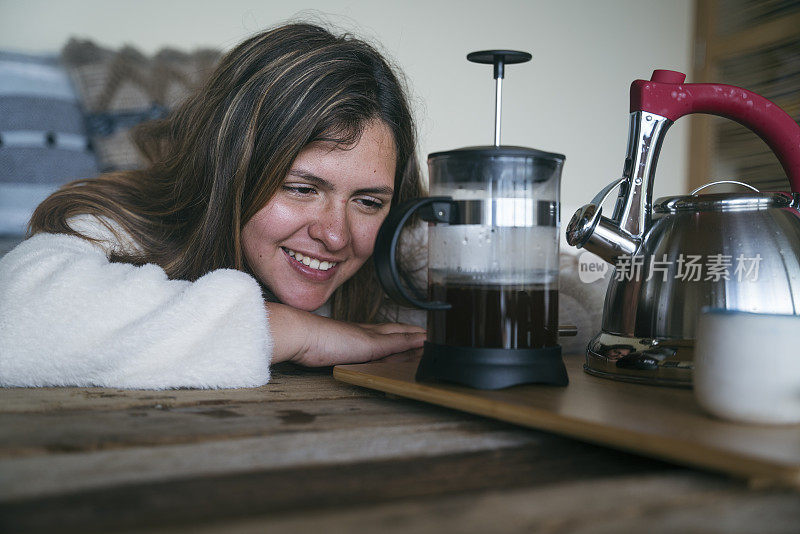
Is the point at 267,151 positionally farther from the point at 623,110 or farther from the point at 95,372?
the point at 623,110

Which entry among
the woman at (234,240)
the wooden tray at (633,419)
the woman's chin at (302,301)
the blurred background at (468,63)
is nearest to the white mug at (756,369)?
the wooden tray at (633,419)

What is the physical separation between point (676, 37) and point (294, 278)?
2.35 meters

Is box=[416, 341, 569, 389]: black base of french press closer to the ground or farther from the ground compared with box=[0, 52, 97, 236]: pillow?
closer to the ground

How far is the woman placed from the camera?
2.47ft

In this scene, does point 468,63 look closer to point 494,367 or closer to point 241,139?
point 241,139

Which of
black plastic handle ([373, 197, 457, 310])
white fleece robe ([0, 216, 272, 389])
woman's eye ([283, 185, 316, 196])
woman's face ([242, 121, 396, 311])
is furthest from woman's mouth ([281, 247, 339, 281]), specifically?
black plastic handle ([373, 197, 457, 310])

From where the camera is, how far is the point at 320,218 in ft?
3.67

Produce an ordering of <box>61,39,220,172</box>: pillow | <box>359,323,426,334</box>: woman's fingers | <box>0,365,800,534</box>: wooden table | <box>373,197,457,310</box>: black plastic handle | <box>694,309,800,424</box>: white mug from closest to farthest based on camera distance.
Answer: <box>0,365,800,534</box>: wooden table, <box>694,309,800,424</box>: white mug, <box>373,197,457,310</box>: black plastic handle, <box>359,323,426,334</box>: woman's fingers, <box>61,39,220,172</box>: pillow

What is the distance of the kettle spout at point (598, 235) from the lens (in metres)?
0.74

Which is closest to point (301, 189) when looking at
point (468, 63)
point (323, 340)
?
point (323, 340)

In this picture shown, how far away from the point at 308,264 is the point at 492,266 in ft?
1.92

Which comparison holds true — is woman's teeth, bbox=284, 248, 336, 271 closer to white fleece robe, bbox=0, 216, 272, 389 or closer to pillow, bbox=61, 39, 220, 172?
white fleece robe, bbox=0, 216, 272, 389

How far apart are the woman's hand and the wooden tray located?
117 mm

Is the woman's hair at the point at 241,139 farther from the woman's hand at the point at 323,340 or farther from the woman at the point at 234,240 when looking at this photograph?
the woman's hand at the point at 323,340
